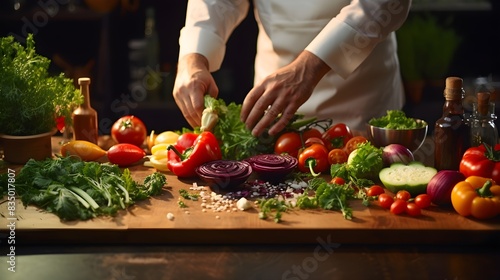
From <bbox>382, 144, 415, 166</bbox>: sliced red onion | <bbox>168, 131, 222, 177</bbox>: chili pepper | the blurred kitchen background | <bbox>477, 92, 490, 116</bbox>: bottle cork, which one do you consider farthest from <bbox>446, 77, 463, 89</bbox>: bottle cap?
the blurred kitchen background

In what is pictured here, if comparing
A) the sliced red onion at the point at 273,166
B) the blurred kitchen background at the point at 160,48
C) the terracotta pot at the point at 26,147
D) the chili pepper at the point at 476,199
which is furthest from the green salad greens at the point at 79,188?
the blurred kitchen background at the point at 160,48

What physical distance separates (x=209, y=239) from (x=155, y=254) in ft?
0.48

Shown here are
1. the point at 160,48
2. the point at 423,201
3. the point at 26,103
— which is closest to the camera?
the point at 423,201

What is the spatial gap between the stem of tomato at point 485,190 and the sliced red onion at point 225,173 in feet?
2.16

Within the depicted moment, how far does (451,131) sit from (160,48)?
8.36 ft

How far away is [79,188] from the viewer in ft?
6.93

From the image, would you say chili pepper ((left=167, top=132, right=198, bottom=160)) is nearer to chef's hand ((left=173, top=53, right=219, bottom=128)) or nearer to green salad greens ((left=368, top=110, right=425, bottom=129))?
chef's hand ((left=173, top=53, right=219, bottom=128))

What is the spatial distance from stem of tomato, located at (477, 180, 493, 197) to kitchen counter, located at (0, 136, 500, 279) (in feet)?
0.24

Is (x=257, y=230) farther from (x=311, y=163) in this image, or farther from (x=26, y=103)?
(x=26, y=103)

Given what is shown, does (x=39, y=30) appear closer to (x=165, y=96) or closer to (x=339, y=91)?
(x=165, y=96)

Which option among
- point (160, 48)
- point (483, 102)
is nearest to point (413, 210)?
point (483, 102)

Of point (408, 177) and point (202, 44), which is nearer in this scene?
point (408, 177)

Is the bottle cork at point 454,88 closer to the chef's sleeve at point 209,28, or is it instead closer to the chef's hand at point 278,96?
the chef's hand at point 278,96

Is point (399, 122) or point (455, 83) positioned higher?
point (455, 83)
